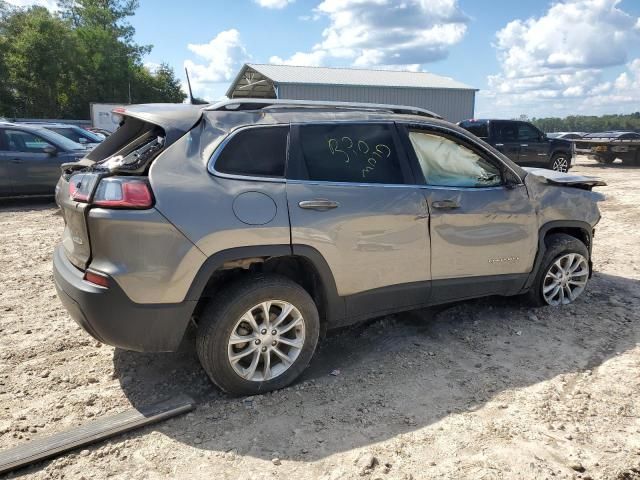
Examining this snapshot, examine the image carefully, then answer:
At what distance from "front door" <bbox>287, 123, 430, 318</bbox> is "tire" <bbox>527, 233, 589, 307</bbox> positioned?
1.39m

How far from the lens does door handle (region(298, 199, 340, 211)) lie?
123 inches

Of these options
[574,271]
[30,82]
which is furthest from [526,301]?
[30,82]

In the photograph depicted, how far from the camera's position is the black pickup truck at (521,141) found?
1533 centimetres

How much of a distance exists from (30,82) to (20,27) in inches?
294

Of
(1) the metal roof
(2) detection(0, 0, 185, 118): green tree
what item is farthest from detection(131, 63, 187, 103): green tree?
(1) the metal roof

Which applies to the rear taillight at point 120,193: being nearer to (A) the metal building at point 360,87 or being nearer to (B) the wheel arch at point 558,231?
(B) the wheel arch at point 558,231

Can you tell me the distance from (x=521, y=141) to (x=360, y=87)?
16.5 meters

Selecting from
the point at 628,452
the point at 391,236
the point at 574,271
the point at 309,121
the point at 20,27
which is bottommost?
the point at 628,452

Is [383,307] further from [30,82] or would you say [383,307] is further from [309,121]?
[30,82]

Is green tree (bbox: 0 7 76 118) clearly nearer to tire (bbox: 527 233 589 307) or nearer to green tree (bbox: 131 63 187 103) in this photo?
green tree (bbox: 131 63 187 103)

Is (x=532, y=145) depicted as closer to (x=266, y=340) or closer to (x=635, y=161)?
(x=635, y=161)

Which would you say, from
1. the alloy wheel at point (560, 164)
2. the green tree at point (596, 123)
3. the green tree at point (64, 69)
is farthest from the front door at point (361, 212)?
the green tree at point (596, 123)

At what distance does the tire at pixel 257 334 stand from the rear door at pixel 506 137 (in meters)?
13.6

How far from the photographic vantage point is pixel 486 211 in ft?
12.9
